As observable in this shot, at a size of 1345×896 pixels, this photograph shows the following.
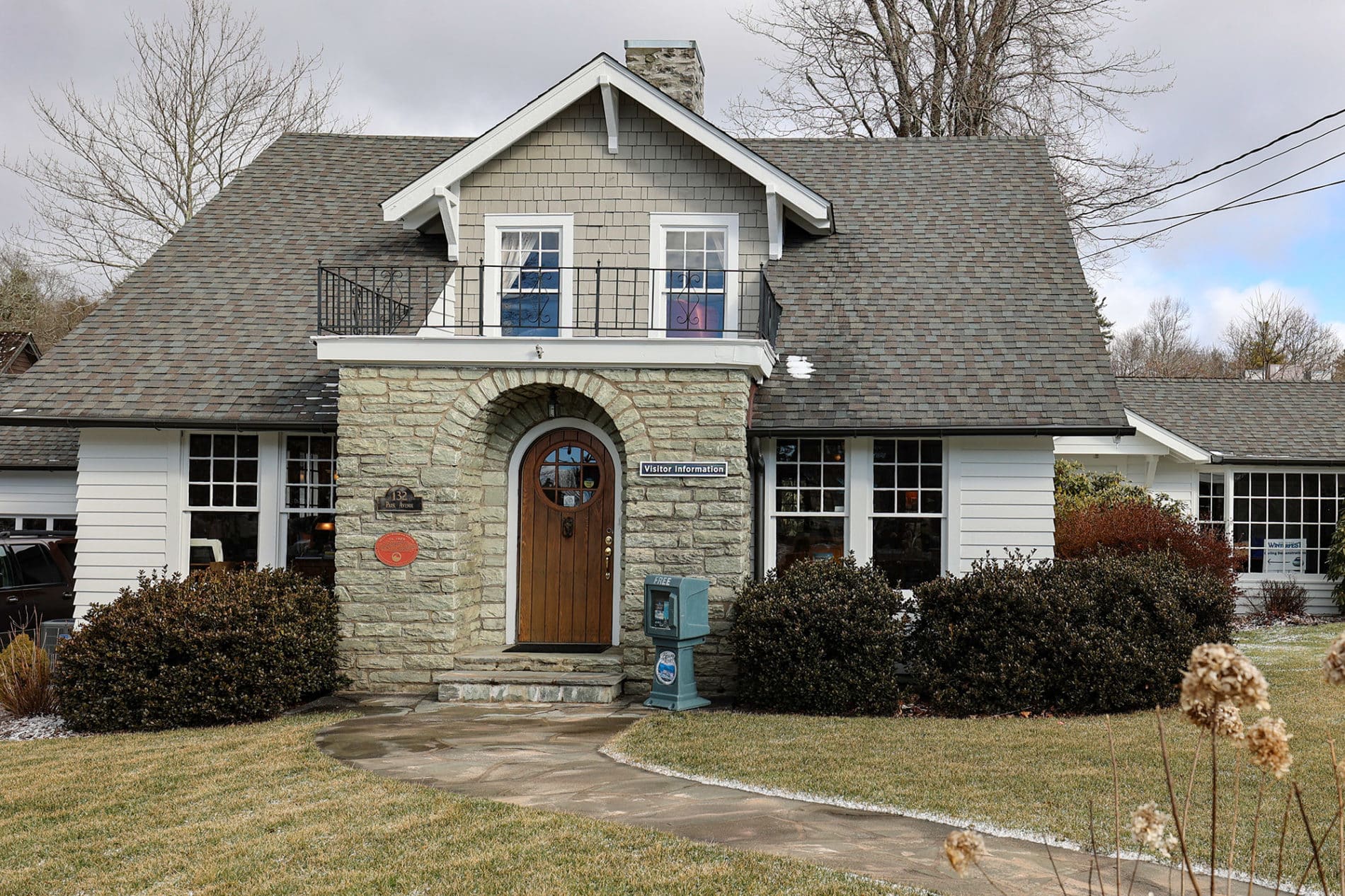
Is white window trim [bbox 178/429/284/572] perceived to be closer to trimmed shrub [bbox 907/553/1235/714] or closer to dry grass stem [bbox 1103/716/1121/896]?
trimmed shrub [bbox 907/553/1235/714]

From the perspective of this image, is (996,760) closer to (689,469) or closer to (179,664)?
(689,469)

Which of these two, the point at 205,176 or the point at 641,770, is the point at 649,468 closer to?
the point at 641,770

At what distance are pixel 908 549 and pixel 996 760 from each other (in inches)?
175

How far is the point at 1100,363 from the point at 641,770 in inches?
287

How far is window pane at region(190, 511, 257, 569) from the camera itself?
42.9 feet

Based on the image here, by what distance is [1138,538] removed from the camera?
1483 centimetres

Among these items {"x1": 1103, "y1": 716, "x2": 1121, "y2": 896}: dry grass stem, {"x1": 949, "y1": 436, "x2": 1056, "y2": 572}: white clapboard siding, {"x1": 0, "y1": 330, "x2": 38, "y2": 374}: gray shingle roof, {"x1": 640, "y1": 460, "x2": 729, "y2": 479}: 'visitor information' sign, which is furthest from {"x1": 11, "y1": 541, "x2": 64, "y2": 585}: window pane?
{"x1": 1103, "y1": 716, "x2": 1121, "y2": 896}: dry grass stem

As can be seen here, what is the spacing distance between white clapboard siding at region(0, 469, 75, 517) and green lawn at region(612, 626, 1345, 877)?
469 inches

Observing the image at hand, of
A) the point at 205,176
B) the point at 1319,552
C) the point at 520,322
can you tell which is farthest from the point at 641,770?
the point at 205,176

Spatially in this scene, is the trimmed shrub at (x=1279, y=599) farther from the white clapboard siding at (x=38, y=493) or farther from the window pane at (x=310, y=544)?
the white clapboard siding at (x=38, y=493)

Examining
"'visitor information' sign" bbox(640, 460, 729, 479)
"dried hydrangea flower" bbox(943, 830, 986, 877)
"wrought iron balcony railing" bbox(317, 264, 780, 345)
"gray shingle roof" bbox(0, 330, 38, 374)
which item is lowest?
"dried hydrangea flower" bbox(943, 830, 986, 877)

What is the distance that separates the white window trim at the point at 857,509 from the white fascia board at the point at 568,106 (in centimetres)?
310

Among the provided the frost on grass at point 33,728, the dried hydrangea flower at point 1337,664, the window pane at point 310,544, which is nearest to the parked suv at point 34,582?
the frost on grass at point 33,728

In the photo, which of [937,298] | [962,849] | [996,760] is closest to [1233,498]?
[937,298]
